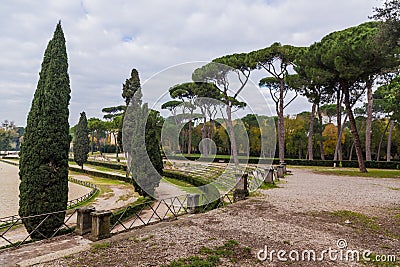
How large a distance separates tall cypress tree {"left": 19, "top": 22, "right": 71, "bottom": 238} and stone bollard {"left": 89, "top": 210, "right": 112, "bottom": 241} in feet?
9.80

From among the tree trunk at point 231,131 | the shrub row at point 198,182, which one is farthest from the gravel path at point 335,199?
the tree trunk at point 231,131

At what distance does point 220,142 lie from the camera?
2534 centimetres

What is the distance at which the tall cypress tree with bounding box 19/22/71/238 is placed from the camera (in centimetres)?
781

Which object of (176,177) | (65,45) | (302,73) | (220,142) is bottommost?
(176,177)

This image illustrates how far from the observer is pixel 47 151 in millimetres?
8133

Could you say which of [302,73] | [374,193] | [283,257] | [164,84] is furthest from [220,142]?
[283,257]

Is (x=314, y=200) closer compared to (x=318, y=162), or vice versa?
(x=314, y=200)

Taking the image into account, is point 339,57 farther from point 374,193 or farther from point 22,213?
point 22,213

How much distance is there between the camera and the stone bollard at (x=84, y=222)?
5715 millimetres

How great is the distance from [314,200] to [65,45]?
32.5 ft

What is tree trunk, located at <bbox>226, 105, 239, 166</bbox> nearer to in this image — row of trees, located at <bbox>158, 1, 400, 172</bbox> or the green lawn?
row of trees, located at <bbox>158, 1, 400, 172</bbox>

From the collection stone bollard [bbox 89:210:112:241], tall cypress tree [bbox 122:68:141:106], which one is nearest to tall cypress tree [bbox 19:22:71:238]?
stone bollard [bbox 89:210:112:241]

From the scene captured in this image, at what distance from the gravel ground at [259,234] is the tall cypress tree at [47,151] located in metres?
3.47

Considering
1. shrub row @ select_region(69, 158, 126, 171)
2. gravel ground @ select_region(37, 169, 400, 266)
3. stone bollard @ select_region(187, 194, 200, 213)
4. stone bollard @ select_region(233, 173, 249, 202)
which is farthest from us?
shrub row @ select_region(69, 158, 126, 171)
